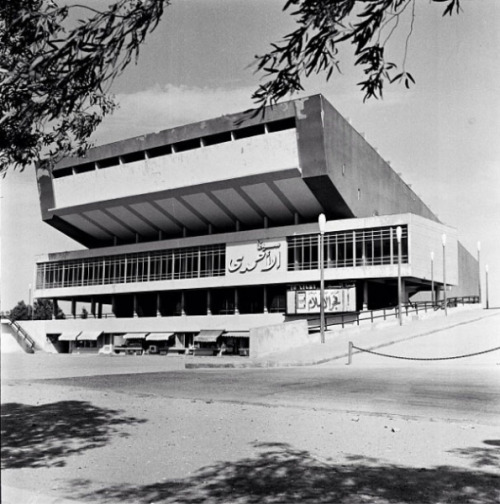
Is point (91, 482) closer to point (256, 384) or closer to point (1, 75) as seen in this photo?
point (1, 75)

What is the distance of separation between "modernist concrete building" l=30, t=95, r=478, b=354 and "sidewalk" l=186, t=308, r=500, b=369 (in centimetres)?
1456

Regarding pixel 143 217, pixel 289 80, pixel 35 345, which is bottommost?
pixel 35 345

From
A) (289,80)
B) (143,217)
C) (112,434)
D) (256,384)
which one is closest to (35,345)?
(143,217)

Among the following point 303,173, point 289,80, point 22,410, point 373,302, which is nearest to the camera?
point 289,80

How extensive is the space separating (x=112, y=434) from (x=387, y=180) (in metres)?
53.4

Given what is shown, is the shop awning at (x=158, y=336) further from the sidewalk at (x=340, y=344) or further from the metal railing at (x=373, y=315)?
the sidewalk at (x=340, y=344)

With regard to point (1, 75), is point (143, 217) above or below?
above

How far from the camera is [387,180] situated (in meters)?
58.3

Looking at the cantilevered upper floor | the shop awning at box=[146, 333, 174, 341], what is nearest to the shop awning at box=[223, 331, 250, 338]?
the shop awning at box=[146, 333, 174, 341]

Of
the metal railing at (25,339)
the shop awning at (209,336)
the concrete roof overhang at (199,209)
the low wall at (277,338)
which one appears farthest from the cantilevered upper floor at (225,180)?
the low wall at (277,338)

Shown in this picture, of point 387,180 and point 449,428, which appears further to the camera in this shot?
point 387,180

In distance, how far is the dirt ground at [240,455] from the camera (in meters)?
5.02

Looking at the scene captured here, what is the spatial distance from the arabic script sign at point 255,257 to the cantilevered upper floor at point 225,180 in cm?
249

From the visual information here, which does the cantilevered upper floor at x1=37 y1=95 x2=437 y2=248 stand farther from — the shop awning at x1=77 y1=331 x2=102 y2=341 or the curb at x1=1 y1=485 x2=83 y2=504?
the curb at x1=1 y1=485 x2=83 y2=504
